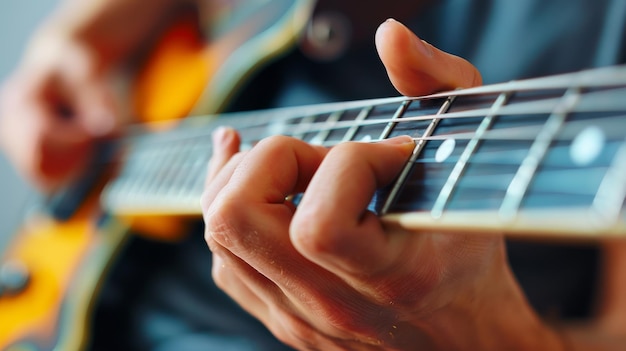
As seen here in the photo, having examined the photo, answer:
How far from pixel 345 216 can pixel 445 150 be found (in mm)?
54

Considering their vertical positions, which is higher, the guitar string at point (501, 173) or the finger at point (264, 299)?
the guitar string at point (501, 173)

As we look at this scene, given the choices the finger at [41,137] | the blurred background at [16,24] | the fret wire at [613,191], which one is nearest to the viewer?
the fret wire at [613,191]

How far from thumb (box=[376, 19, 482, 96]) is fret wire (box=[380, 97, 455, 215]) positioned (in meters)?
0.01

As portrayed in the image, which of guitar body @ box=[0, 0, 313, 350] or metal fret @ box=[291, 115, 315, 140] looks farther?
guitar body @ box=[0, 0, 313, 350]

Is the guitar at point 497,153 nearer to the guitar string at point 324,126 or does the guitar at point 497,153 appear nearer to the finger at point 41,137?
the guitar string at point 324,126

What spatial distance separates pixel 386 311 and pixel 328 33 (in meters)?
0.38

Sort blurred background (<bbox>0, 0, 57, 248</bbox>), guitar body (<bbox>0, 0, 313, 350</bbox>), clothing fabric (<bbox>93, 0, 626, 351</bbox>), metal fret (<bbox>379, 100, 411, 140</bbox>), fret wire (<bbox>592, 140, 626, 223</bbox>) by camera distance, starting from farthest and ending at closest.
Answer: blurred background (<bbox>0, 0, 57, 248</bbox>) → guitar body (<bbox>0, 0, 313, 350</bbox>) → clothing fabric (<bbox>93, 0, 626, 351</bbox>) → metal fret (<bbox>379, 100, 411, 140</bbox>) → fret wire (<bbox>592, 140, 626, 223</bbox>)

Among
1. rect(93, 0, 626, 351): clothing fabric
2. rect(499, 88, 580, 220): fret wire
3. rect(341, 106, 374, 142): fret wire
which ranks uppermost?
rect(499, 88, 580, 220): fret wire

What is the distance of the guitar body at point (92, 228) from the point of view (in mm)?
672

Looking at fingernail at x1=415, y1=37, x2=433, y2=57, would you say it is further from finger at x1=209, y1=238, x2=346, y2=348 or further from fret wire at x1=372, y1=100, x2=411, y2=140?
finger at x1=209, y1=238, x2=346, y2=348

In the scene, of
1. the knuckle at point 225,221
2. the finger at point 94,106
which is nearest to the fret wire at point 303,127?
the knuckle at point 225,221

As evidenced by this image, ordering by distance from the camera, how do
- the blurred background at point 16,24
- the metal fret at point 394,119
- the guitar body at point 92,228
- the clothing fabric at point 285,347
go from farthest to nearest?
the blurred background at point 16,24
the guitar body at point 92,228
the clothing fabric at point 285,347
the metal fret at point 394,119

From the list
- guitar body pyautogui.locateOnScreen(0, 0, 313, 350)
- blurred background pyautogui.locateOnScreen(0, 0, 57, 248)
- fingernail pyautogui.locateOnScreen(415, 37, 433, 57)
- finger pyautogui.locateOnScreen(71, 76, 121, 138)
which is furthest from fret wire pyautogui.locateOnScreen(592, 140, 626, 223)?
blurred background pyautogui.locateOnScreen(0, 0, 57, 248)

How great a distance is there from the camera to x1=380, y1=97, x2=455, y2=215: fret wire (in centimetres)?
26
